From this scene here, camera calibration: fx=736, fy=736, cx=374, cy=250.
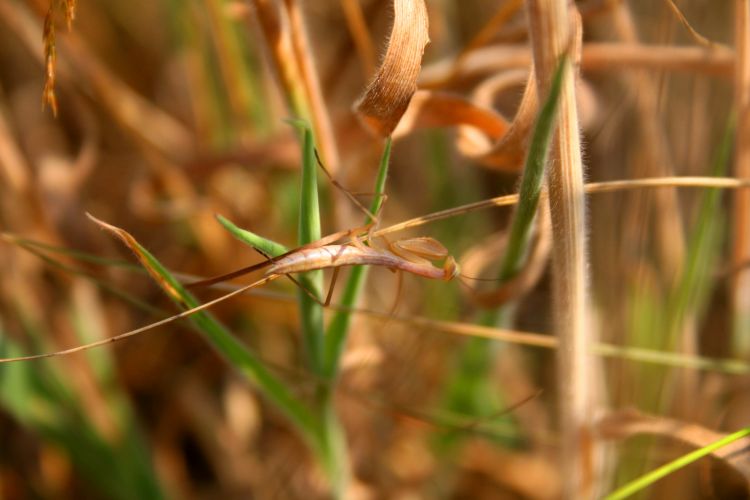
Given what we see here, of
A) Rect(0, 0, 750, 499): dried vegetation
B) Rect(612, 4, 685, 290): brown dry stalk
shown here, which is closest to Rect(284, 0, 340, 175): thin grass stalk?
Rect(0, 0, 750, 499): dried vegetation

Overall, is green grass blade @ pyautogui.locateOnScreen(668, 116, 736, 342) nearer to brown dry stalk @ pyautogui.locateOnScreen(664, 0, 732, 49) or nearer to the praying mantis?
brown dry stalk @ pyautogui.locateOnScreen(664, 0, 732, 49)

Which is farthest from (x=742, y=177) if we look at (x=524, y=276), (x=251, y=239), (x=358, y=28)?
(x=251, y=239)

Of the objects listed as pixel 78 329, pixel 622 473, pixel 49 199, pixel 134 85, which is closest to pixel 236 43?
pixel 49 199

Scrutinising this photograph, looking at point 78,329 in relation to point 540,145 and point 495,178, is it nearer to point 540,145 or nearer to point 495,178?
point 540,145

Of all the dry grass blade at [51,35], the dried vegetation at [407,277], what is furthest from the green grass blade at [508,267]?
the dry grass blade at [51,35]

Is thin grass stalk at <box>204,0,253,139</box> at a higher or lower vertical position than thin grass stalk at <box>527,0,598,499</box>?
higher

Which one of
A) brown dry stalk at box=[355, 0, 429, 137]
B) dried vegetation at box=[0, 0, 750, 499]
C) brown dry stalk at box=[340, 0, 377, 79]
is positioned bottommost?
dried vegetation at box=[0, 0, 750, 499]
